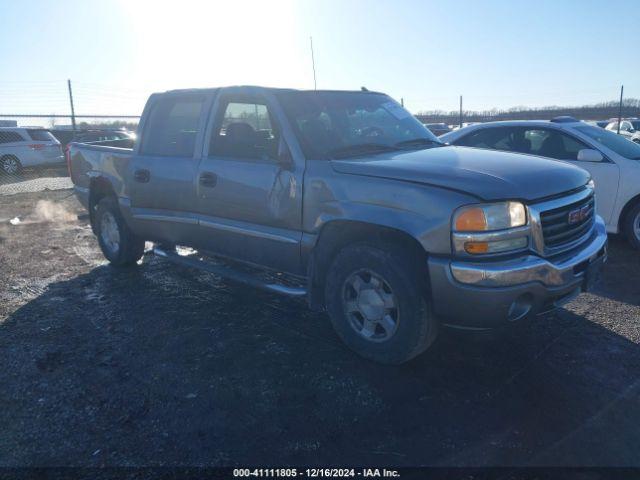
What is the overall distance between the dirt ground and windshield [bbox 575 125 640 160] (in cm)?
218

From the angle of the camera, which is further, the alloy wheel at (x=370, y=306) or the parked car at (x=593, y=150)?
the parked car at (x=593, y=150)

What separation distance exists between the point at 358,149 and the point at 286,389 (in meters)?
1.89

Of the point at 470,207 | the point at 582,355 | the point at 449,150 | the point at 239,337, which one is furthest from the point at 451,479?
the point at 449,150

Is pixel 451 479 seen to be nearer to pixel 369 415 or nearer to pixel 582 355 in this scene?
pixel 369 415

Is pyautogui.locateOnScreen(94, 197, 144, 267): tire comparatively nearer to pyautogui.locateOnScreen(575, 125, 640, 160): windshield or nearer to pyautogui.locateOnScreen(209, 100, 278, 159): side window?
pyautogui.locateOnScreen(209, 100, 278, 159): side window

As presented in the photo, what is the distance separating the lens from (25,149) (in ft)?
57.7

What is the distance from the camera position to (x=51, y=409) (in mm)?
3303

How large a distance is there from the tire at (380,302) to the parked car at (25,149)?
16897 millimetres

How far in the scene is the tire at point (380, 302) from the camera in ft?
11.4

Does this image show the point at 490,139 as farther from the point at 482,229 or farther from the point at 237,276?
the point at 482,229

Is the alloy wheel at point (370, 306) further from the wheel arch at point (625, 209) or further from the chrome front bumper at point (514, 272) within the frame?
the wheel arch at point (625, 209)

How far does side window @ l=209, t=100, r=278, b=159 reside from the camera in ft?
14.4

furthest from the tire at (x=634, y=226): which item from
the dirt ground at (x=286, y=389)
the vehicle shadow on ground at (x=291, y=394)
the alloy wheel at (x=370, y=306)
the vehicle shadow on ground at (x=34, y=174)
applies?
the vehicle shadow on ground at (x=34, y=174)

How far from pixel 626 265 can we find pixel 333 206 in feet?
13.2
